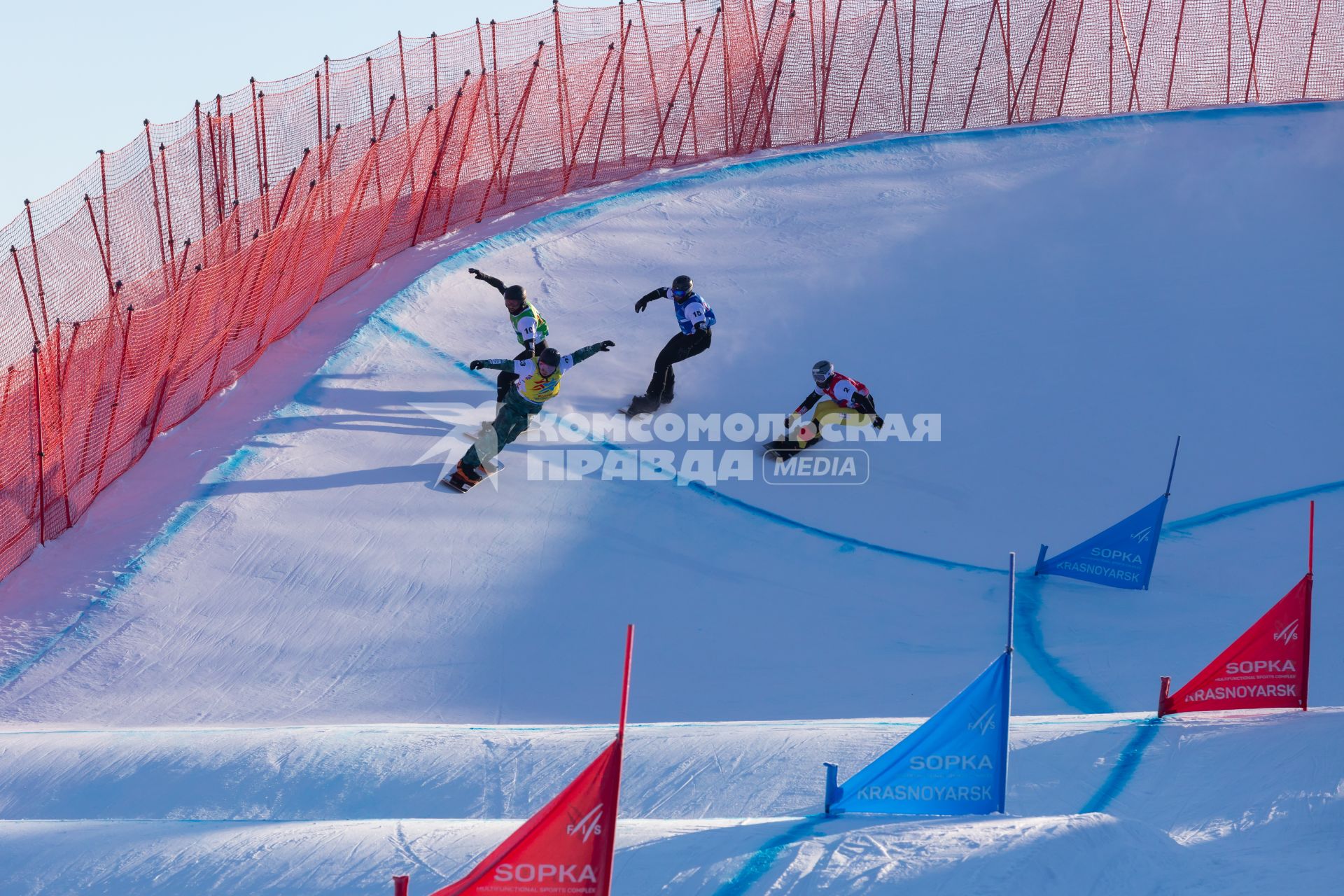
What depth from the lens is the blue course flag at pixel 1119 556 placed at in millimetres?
10758

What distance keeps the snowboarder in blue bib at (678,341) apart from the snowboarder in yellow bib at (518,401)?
1.02 metres

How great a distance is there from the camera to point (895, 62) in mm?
17172

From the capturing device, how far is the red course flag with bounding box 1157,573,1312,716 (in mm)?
7887

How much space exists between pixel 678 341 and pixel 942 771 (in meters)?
6.50

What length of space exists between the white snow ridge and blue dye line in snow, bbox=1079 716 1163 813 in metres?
0.03

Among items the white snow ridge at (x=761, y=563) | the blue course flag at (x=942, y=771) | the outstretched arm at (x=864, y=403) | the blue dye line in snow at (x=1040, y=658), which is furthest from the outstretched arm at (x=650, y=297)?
the blue course flag at (x=942, y=771)

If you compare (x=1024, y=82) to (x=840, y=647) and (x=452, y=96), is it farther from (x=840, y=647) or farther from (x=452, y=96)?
(x=840, y=647)

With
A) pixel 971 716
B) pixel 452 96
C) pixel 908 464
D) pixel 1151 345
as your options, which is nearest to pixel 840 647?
pixel 908 464

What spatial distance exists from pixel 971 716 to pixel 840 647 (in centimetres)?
363

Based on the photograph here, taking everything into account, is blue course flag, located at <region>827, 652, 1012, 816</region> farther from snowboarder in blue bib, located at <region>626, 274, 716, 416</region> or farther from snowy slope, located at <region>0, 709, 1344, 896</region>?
snowboarder in blue bib, located at <region>626, 274, 716, 416</region>

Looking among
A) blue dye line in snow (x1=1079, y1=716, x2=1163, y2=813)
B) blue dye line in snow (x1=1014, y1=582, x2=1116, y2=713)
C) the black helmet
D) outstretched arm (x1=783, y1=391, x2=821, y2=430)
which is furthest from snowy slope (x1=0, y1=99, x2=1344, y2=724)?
blue dye line in snow (x1=1079, y1=716, x2=1163, y2=813)

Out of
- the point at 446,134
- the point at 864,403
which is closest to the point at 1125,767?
the point at 864,403

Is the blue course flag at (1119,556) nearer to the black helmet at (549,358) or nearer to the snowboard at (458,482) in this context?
the black helmet at (549,358)

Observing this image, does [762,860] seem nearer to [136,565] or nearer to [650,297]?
[136,565]
